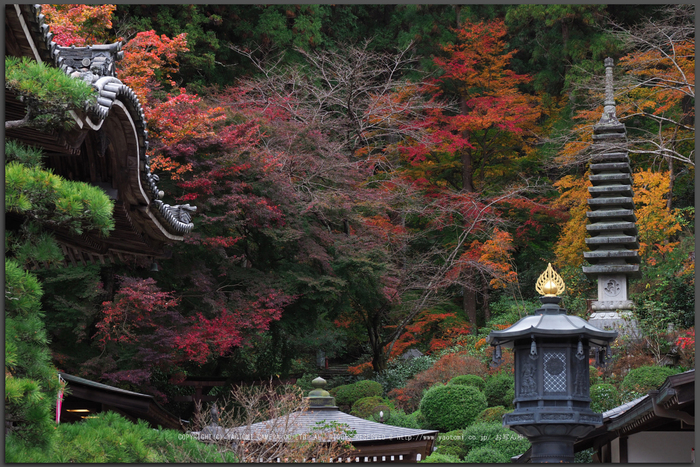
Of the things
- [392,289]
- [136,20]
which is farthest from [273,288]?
[136,20]

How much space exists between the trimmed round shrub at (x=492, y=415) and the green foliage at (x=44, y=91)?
11771mm

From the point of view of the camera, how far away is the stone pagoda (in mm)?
16953

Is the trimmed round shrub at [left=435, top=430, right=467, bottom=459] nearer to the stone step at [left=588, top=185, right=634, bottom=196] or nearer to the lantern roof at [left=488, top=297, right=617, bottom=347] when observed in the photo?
the lantern roof at [left=488, top=297, right=617, bottom=347]

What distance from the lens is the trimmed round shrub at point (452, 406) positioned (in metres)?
14.9

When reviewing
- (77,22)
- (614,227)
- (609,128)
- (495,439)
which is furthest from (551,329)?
(609,128)

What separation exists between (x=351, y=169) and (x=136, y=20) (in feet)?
21.8

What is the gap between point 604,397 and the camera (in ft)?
43.9

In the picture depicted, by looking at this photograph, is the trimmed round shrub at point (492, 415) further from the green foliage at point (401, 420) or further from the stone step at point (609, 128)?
the stone step at point (609, 128)

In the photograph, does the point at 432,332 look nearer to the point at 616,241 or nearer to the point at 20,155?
the point at 616,241

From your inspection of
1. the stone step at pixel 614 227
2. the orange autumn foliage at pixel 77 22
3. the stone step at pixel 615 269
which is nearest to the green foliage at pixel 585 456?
the stone step at pixel 615 269

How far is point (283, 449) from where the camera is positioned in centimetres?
790

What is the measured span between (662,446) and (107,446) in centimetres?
616

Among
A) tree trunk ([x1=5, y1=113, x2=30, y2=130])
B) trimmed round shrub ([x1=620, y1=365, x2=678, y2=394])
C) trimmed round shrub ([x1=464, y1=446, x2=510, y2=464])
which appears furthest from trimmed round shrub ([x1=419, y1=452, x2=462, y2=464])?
tree trunk ([x1=5, y1=113, x2=30, y2=130])

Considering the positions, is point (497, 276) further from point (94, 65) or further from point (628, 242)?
point (94, 65)
